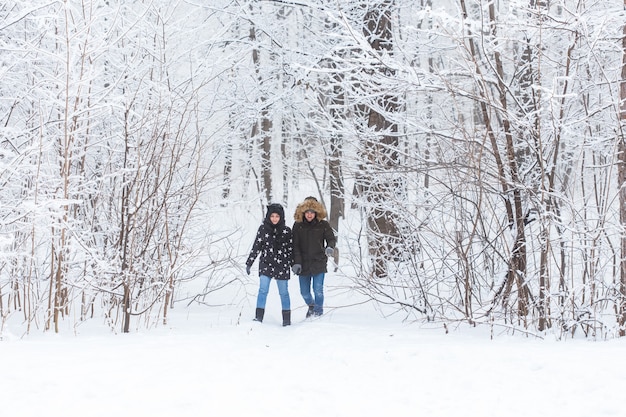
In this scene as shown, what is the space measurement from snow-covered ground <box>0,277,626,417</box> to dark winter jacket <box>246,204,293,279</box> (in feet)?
4.59

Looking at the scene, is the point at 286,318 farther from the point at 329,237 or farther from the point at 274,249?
the point at 329,237

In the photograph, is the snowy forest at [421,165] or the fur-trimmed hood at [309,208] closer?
the snowy forest at [421,165]

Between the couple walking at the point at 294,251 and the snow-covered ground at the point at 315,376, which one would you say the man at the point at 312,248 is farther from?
the snow-covered ground at the point at 315,376

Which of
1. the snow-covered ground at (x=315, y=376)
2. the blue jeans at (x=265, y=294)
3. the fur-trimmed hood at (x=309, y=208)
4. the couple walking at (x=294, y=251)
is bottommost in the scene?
the snow-covered ground at (x=315, y=376)

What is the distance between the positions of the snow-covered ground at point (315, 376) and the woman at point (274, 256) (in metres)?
1.26

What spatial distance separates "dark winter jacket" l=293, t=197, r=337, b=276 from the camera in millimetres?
6926

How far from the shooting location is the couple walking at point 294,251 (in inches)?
264

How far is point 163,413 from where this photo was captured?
11.6 ft

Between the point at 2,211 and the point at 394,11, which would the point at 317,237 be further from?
the point at 394,11

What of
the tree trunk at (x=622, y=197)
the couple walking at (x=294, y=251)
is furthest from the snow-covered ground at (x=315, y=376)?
the couple walking at (x=294, y=251)

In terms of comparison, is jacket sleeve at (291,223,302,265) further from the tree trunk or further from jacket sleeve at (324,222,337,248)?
the tree trunk

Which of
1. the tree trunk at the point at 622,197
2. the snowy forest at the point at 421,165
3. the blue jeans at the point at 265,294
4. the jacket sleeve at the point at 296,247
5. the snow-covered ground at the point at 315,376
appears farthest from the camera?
the jacket sleeve at the point at 296,247

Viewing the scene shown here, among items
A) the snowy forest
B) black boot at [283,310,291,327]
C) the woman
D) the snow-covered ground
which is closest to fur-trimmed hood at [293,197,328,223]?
the woman

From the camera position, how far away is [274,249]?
22.3ft
